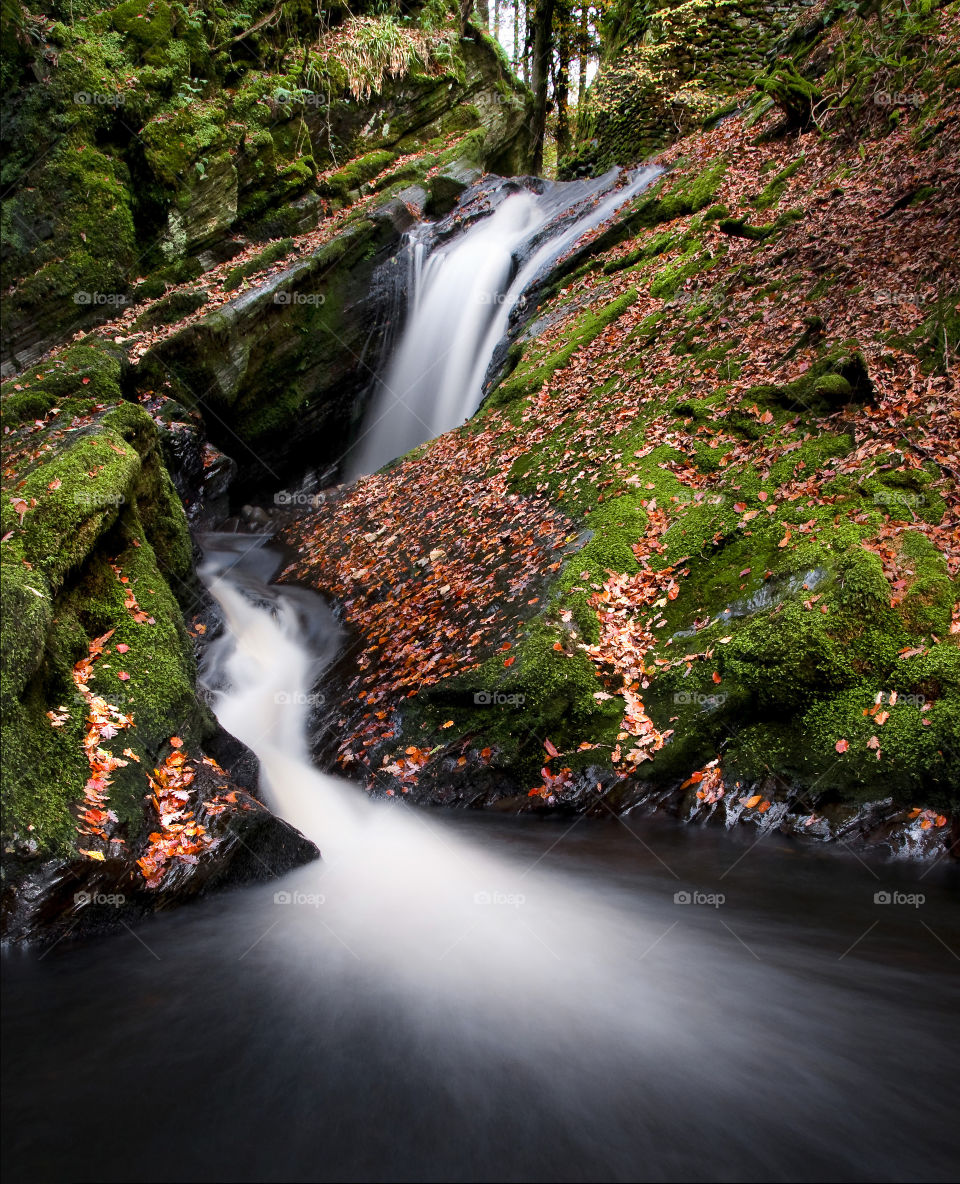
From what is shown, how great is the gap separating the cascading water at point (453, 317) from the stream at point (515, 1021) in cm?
950

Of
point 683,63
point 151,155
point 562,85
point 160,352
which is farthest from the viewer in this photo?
point 562,85

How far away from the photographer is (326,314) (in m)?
12.4

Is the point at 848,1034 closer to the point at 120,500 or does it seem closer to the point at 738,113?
the point at 120,500

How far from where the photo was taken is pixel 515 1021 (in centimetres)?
291

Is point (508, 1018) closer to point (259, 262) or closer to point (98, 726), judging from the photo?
point (98, 726)

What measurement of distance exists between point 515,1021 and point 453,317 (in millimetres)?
12564

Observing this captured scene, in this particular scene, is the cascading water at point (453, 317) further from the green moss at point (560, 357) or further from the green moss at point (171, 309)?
the green moss at point (171, 309)

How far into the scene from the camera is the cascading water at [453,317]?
1259cm

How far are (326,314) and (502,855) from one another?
36.2 feet

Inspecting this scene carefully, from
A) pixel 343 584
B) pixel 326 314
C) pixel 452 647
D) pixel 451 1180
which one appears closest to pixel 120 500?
pixel 452 647

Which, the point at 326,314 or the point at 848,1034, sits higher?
the point at 326,314

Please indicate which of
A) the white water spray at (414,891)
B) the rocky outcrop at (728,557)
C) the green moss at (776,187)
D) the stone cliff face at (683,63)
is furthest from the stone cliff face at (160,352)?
the green moss at (776,187)

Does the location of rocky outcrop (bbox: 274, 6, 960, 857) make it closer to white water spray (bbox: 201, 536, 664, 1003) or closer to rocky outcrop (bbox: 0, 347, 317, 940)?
white water spray (bbox: 201, 536, 664, 1003)

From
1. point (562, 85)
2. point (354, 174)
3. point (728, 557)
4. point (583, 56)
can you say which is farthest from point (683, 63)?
point (728, 557)
